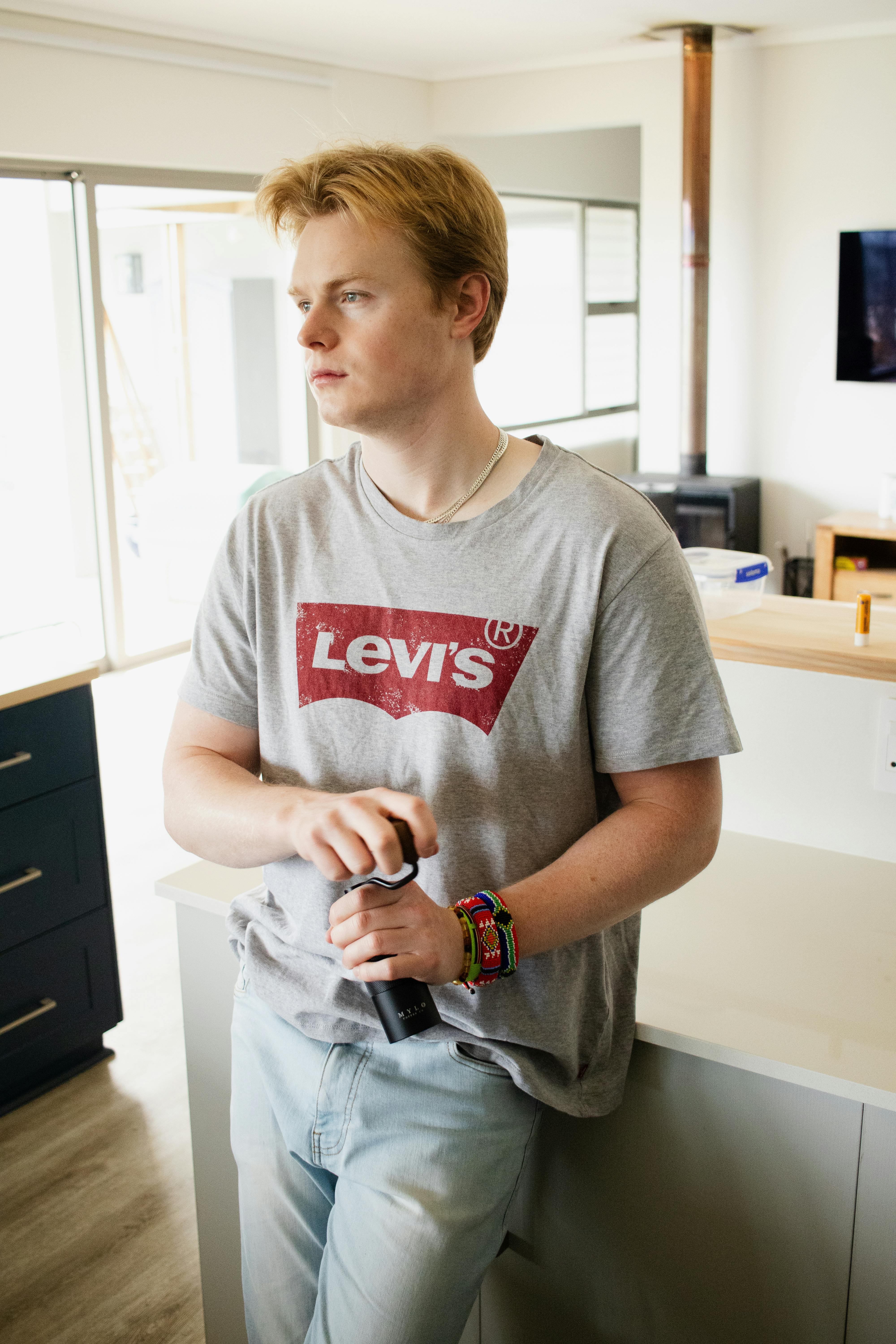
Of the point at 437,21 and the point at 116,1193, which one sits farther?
the point at 437,21

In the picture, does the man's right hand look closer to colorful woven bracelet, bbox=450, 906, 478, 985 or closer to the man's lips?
colorful woven bracelet, bbox=450, 906, 478, 985

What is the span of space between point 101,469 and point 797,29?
343 cm

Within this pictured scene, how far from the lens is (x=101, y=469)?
4.98 meters

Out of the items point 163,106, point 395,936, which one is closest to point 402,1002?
point 395,936

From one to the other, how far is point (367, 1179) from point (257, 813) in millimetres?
329

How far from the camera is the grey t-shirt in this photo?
3.43ft

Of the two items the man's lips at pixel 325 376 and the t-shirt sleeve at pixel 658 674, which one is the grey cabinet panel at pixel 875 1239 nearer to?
the t-shirt sleeve at pixel 658 674

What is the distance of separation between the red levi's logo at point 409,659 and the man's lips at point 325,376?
202 mm

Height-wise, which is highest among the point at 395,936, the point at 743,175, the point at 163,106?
the point at 163,106

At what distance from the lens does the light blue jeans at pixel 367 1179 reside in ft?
3.30

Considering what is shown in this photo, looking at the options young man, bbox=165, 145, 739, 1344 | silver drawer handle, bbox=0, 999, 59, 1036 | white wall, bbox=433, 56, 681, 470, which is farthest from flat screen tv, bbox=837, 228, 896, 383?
young man, bbox=165, 145, 739, 1344

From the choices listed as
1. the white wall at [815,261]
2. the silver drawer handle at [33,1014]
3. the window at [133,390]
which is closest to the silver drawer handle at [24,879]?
the silver drawer handle at [33,1014]

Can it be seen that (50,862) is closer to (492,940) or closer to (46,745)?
(46,745)

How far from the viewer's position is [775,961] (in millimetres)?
1336
